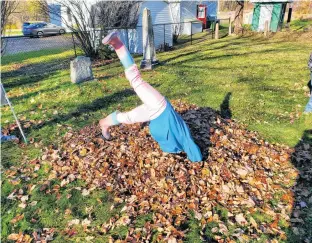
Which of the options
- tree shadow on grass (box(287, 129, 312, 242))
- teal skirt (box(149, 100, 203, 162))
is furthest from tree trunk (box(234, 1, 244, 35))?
teal skirt (box(149, 100, 203, 162))

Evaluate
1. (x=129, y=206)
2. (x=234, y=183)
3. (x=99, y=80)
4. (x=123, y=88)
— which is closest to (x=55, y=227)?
(x=129, y=206)

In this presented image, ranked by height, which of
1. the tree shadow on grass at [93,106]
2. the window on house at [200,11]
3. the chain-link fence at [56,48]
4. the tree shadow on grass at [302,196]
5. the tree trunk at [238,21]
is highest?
the window on house at [200,11]

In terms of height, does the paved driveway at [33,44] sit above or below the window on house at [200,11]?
below

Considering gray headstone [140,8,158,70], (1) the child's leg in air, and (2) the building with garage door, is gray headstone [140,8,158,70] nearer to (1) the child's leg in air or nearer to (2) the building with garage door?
(1) the child's leg in air

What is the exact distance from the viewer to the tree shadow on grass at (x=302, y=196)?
13.0 ft

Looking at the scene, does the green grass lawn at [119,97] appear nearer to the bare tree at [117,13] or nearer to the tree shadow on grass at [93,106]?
the tree shadow on grass at [93,106]

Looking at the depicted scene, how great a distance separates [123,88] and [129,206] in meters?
6.61

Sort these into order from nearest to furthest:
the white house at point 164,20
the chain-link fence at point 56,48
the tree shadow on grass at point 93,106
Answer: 1. the tree shadow on grass at point 93,106
2. the chain-link fence at point 56,48
3. the white house at point 164,20

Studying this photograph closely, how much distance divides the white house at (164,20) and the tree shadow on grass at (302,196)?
1461 cm

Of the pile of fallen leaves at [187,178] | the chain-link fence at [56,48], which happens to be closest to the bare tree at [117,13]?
the chain-link fence at [56,48]

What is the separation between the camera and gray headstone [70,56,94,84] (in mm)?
10523

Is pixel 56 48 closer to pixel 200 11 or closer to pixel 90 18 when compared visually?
pixel 90 18

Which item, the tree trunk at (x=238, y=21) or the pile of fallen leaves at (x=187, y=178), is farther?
the tree trunk at (x=238, y=21)

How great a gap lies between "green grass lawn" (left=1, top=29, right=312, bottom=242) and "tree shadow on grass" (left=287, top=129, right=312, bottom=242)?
399 millimetres
